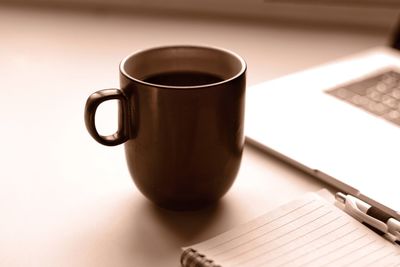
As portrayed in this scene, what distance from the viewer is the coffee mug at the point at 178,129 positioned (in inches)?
20.0

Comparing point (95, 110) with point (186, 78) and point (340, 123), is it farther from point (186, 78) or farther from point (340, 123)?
point (340, 123)

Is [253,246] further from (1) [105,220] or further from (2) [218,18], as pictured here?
(2) [218,18]

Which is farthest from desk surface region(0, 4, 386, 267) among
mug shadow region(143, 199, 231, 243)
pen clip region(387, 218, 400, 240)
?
pen clip region(387, 218, 400, 240)

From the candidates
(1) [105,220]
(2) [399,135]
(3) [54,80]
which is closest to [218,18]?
(3) [54,80]

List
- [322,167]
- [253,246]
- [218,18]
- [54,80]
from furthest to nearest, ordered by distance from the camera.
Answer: [218,18] → [54,80] → [322,167] → [253,246]

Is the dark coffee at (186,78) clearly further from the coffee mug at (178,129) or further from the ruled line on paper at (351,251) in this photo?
the ruled line on paper at (351,251)

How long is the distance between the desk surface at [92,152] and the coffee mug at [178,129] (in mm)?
39

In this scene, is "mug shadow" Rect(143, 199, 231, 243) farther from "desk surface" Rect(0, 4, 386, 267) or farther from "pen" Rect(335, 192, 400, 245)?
"pen" Rect(335, 192, 400, 245)

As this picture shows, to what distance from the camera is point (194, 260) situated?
480 millimetres

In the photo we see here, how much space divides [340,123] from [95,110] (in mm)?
302

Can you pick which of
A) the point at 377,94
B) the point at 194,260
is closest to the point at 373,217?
the point at 194,260

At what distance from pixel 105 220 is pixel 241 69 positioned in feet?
0.61

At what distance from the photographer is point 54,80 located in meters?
0.85

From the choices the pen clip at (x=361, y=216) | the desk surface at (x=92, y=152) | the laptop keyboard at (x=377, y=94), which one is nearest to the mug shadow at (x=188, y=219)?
the desk surface at (x=92, y=152)
